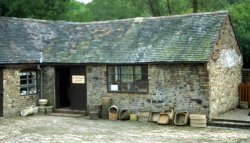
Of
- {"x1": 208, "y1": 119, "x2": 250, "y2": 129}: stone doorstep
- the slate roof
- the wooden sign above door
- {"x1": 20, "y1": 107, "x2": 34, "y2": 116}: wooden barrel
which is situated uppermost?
the slate roof

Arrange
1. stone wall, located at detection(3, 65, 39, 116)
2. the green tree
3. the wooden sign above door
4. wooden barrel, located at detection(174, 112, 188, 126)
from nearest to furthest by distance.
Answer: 1. wooden barrel, located at detection(174, 112, 188, 126)
2. stone wall, located at detection(3, 65, 39, 116)
3. the wooden sign above door
4. the green tree

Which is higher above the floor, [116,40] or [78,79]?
[116,40]

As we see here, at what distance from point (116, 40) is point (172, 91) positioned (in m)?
4.84

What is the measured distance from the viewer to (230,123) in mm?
18484

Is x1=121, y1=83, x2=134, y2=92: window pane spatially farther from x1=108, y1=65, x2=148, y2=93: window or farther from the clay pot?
the clay pot

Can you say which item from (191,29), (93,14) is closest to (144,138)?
(191,29)

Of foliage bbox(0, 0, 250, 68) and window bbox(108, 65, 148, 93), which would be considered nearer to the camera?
window bbox(108, 65, 148, 93)

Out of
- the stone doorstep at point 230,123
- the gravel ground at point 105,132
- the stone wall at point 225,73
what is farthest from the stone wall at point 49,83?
the stone doorstep at point 230,123

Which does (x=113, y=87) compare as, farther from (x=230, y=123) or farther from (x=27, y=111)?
(x=230, y=123)

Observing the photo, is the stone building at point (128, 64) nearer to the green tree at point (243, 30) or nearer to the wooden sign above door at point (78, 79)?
the wooden sign above door at point (78, 79)

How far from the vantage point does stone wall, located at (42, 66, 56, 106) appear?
23906mm

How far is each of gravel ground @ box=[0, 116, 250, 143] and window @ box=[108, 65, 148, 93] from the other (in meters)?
1.89

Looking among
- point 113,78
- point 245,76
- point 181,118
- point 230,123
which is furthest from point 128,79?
point 245,76

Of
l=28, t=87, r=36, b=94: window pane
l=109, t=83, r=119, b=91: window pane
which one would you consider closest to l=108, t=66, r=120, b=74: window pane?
l=109, t=83, r=119, b=91: window pane
